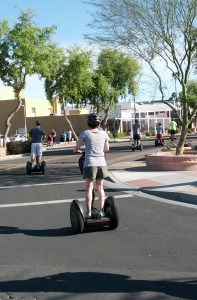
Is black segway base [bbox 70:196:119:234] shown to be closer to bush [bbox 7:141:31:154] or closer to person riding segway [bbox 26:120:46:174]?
person riding segway [bbox 26:120:46:174]

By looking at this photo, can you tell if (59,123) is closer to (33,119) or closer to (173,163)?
(33,119)

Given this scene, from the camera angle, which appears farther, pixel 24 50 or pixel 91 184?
pixel 24 50

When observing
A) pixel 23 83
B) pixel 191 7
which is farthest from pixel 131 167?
pixel 23 83

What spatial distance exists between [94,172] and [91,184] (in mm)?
232

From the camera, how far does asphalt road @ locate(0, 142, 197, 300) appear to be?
503cm

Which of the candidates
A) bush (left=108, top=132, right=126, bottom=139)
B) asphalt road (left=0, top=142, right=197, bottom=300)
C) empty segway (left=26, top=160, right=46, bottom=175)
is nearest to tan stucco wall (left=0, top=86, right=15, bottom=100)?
bush (left=108, top=132, right=126, bottom=139)

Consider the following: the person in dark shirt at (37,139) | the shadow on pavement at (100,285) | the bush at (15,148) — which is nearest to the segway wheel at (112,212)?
the shadow on pavement at (100,285)

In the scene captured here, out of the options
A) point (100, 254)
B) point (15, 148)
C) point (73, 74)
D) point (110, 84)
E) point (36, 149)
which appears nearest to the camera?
point (100, 254)

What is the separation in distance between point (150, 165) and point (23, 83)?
1730cm

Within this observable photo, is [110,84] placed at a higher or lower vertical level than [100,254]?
higher

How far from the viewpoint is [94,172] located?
301 inches

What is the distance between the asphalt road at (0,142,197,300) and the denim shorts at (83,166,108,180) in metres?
0.87

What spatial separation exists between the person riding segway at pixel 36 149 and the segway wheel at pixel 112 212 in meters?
9.34

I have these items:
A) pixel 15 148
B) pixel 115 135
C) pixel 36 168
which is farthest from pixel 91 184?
pixel 115 135
